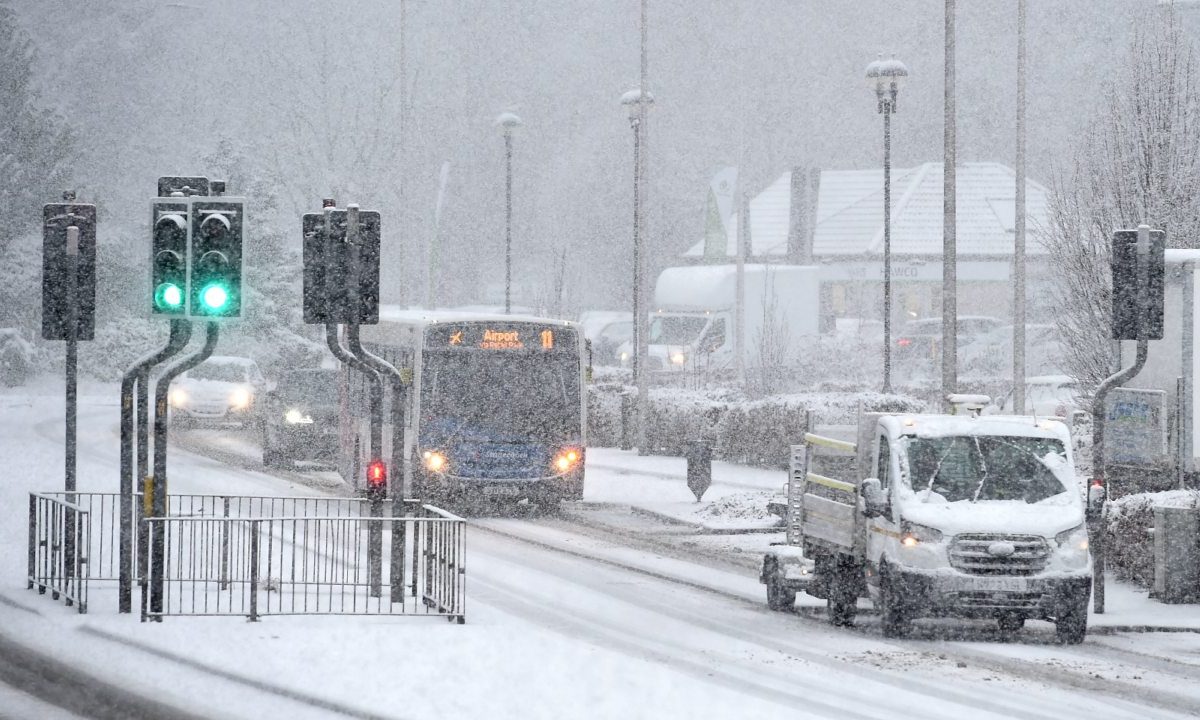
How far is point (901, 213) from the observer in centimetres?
7512

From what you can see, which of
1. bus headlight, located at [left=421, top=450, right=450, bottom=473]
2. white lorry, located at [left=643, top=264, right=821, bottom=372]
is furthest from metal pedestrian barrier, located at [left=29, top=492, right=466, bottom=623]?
white lorry, located at [left=643, top=264, right=821, bottom=372]

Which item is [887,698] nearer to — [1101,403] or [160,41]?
[1101,403]

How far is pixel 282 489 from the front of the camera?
29578 mm

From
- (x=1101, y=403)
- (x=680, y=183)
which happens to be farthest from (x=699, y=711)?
(x=680, y=183)

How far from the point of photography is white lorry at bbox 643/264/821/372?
196 ft

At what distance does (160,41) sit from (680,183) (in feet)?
91.5

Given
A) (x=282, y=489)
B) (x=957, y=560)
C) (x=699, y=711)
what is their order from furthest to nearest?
(x=282, y=489) < (x=957, y=560) < (x=699, y=711)

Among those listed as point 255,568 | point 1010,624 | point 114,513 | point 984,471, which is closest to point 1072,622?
point 1010,624

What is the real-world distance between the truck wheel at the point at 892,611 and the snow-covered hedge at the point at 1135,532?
3993 millimetres

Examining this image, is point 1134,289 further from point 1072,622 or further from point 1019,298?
point 1019,298

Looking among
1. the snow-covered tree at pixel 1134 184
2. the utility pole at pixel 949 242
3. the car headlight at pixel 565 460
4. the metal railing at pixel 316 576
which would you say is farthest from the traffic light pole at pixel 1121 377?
the snow-covered tree at pixel 1134 184

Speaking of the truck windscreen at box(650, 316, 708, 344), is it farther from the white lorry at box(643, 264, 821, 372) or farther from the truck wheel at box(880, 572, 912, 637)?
the truck wheel at box(880, 572, 912, 637)

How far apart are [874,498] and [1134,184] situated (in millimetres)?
15180

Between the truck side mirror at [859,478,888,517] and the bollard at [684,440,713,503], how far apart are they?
11.4m
